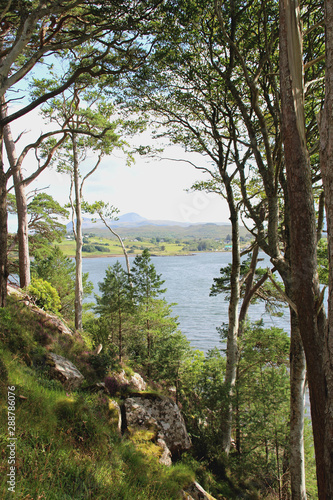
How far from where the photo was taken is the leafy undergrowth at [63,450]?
9.09ft

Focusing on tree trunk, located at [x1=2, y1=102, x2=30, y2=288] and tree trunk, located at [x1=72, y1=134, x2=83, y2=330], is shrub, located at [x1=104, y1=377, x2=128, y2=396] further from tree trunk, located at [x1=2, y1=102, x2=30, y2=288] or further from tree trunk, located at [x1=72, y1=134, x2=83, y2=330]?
tree trunk, located at [x1=72, y1=134, x2=83, y2=330]

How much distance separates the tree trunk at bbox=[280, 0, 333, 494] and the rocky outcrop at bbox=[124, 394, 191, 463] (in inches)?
174

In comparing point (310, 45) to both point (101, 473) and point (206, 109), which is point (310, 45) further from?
point (101, 473)

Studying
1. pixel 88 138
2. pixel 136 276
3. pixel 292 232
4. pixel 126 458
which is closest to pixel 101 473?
pixel 126 458

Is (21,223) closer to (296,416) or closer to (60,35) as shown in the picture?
(60,35)

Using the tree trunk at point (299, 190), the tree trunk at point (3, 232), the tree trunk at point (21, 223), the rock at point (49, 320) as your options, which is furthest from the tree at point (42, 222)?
the tree trunk at point (299, 190)

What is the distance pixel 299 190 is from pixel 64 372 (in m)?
5.28

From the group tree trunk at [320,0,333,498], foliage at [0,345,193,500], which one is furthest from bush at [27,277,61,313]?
tree trunk at [320,0,333,498]

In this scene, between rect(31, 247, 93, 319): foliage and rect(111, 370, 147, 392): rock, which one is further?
rect(31, 247, 93, 319): foliage

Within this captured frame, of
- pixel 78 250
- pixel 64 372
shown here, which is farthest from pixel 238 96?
pixel 78 250

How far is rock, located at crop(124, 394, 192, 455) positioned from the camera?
6.24 meters

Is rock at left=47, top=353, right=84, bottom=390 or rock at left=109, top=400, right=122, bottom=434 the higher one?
rock at left=47, top=353, right=84, bottom=390

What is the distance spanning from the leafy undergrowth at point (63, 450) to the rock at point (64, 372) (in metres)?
0.27

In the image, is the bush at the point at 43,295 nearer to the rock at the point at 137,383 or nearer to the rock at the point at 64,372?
the rock at the point at 137,383
